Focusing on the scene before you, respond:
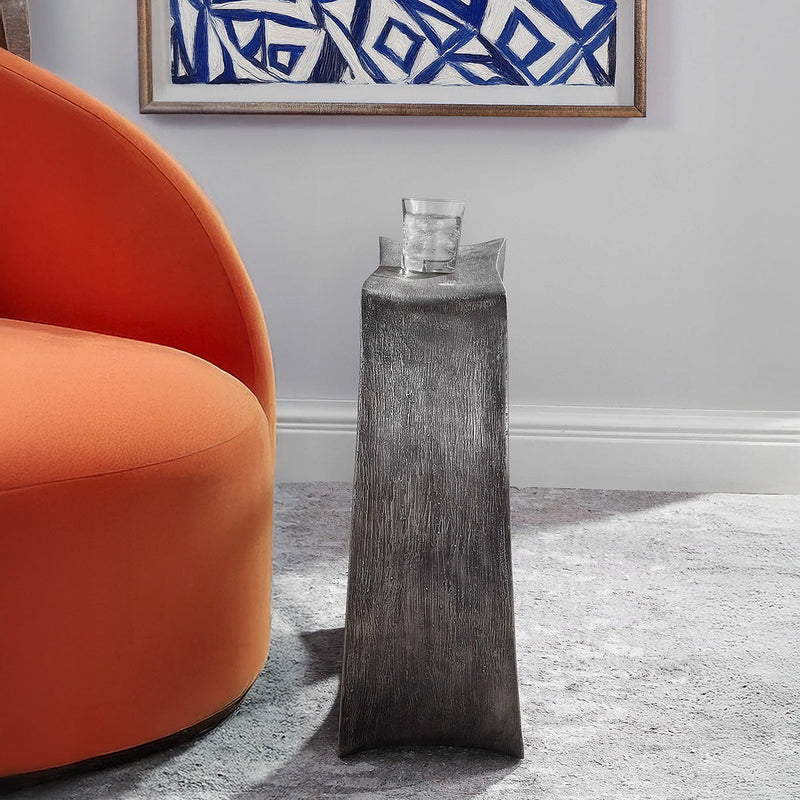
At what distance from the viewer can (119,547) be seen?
77 cm

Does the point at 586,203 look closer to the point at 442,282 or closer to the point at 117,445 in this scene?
the point at 442,282

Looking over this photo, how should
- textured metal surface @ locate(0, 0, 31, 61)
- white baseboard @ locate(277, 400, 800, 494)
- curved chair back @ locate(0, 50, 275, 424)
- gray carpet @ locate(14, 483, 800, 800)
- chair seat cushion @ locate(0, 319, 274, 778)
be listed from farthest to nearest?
white baseboard @ locate(277, 400, 800, 494)
textured metal surface @ locate(0, 0, 31, 61)
curved chair back @ locate(0, 50, 275, 424)
gray carpet @ locate(14, 483, 800, 800)
chair seat cushion @ locate(0, 319, 274, 778)

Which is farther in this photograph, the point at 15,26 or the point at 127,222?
the point at 15,26

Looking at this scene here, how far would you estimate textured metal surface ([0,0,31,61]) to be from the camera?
165cm

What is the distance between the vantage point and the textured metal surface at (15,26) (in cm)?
165

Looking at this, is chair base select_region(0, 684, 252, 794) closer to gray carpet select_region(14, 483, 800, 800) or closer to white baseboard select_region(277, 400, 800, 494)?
gray carpet select_region(14, 483, 800, 800)

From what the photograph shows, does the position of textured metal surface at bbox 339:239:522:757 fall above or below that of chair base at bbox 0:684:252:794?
above

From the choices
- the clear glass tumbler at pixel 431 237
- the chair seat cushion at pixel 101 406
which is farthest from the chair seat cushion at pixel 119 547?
the clear glass tumbler at pixel 431 237

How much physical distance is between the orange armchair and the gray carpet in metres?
0.08

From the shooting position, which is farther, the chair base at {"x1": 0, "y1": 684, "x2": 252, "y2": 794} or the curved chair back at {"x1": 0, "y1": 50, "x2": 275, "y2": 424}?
the curved chair back at {"x1": 0, "y1": 50, "x2": 275, "y2": 424}

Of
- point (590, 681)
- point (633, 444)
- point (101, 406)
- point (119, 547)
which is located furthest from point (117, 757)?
point (633, 444)

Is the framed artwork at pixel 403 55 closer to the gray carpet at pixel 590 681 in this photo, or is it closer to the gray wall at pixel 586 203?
the gray wall at pixel 586 203

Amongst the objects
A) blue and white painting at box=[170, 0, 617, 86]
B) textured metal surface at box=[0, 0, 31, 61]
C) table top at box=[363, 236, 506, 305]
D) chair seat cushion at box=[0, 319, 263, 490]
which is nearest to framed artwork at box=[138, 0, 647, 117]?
blue and white painting at box=[170, 0, 617, 86]

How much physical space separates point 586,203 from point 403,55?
456 millimetres
